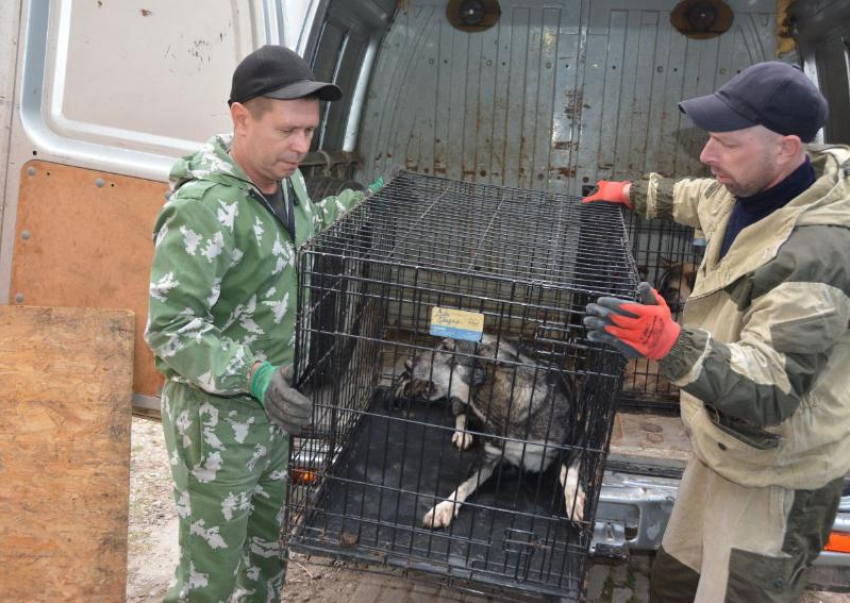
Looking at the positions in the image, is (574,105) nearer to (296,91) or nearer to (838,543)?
(296,91)

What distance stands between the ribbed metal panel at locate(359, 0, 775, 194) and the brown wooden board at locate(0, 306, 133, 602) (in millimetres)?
2068

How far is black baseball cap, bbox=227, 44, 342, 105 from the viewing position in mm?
2225

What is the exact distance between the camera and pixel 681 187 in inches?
118

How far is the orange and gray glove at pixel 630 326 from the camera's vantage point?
183 centimetres

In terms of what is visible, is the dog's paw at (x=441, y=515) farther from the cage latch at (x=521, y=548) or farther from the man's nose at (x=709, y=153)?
the man's nose at (x=709, y=153)

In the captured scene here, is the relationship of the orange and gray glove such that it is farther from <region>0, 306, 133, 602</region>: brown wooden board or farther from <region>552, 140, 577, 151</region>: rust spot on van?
<region>552, 140, 577, 151</region>: rust spot on van

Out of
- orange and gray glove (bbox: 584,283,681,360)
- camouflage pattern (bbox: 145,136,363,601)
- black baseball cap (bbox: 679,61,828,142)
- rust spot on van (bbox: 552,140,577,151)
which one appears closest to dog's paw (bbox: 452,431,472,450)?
camouflage pattern (bbox: 145,136,363,601)

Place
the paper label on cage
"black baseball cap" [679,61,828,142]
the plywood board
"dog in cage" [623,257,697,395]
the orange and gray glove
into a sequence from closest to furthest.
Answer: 1. the orange and gray glove
2. the paper label on cage
3. "black baseball cap" [679,61,828,142]
4. the plywood board
5. "dog in cage" [623,257,697,395]

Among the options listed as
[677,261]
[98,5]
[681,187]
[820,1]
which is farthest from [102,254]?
[820,1]

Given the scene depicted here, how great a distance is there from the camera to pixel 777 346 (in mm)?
1931

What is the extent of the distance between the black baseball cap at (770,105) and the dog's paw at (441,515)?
1408 millimetres

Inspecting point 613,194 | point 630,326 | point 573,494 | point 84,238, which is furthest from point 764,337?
point 84,238

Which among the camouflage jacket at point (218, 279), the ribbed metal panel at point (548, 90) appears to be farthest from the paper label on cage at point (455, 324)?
the ribbed metal panel at point (548, 90)

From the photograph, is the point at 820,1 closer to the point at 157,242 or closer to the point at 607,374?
the point at 607,374
